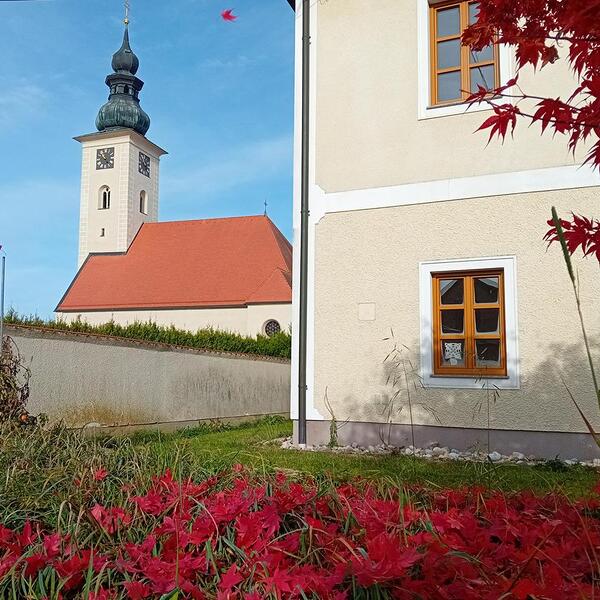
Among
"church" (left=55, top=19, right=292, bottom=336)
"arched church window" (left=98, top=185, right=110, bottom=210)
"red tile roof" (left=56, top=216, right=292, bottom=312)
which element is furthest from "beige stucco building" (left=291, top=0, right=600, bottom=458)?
"arched church window" (left=98, top=185, right=110, bottom=210)

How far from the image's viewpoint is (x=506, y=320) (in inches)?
275

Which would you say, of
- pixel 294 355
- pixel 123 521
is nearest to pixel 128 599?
pixel 123 521

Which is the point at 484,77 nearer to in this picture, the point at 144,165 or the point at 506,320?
the point at 506,320

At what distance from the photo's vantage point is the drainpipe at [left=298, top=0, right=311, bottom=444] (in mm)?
7867

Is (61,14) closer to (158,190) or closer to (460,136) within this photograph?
(460,136)

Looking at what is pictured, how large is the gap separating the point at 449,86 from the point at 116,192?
35466mm

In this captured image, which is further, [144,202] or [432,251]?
[144,202]

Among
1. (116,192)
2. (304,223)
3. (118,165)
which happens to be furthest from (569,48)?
(118,165)

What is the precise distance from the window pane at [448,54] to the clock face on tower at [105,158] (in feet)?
119

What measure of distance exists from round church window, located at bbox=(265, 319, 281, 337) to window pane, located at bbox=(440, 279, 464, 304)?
1985 cm

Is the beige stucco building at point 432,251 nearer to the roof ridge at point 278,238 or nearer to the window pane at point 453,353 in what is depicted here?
the window pane at point 453,353

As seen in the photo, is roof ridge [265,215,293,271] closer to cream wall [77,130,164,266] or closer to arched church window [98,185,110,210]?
cream wall [77,130,164,266]

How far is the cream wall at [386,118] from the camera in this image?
7191mm

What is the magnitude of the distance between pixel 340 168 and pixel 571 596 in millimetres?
6950
